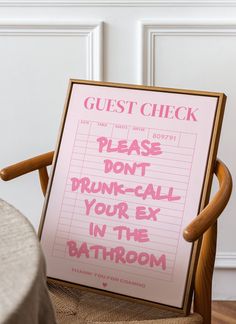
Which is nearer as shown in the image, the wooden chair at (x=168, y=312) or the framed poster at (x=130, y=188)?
the wooden chair at (x=168, y=312)

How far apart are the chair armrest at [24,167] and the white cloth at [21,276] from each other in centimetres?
56

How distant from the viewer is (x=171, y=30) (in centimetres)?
221

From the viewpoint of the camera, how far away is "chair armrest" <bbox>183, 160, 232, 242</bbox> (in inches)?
53.1

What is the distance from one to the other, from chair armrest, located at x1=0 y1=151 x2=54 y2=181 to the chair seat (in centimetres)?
34

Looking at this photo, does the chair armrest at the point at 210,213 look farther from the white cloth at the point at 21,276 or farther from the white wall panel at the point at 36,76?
the white wall panel at the point at 36,76

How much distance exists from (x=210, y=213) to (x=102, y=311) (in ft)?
1.29

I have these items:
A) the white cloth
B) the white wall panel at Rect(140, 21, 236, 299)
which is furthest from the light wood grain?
the white cloth

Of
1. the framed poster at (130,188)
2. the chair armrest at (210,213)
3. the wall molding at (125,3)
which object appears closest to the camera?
the chair armrest at (210,213)

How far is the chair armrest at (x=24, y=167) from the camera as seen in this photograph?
1659mm

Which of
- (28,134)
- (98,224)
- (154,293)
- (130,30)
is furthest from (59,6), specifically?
(154,293)

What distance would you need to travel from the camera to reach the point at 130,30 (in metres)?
2.23

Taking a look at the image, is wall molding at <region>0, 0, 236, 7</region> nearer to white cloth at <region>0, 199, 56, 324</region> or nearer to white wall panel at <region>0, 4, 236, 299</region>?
white wall panel at <region>0, 4, 236, 299</region>

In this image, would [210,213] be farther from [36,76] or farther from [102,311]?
[36,76]

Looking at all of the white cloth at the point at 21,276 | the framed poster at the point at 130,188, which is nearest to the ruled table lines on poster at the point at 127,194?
the framed poster at the point at 130,188
